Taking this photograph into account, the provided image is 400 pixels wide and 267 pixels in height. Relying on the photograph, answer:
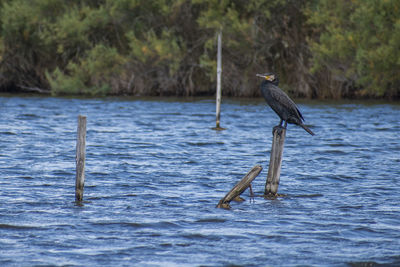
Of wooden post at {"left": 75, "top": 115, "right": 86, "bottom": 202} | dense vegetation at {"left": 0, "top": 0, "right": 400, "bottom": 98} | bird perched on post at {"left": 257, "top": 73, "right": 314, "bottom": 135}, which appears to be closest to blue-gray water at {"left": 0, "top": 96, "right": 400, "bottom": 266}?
Result: wooden post at {"left": 75, "top": 115, "right": 86, "bottom": 202}

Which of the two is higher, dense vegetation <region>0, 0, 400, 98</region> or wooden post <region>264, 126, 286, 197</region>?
dense vegetation <region>0, 0, 400, 98</region>

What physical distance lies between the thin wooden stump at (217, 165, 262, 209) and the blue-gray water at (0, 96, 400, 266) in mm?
200

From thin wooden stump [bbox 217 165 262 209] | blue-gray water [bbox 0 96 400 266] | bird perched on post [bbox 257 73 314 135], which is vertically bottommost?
blue-gray water [bbox 0 96 400 266]

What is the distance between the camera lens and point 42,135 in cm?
2508

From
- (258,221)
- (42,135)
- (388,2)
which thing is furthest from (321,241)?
(388,2)

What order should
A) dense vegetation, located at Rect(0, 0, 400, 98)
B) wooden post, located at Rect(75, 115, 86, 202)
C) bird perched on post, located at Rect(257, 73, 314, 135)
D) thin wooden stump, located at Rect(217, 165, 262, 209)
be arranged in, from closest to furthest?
wooden post, located at Rect(75, 115, 86, 202), thin wooden stump, located at Rect(217, 165, 262, 209), bird perched on post, located at Rect(257, 73, 314, 135), dense vegetation, located at Rect(0, 0, 400, 98)

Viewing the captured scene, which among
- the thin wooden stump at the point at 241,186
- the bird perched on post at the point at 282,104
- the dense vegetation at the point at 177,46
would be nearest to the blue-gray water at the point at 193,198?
the thin wooden stump at the point at 241,186

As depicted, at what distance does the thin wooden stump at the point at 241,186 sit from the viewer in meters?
12.4

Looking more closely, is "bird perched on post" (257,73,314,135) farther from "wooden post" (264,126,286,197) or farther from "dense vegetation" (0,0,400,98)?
"dense vegetation" (0,0,400,98)

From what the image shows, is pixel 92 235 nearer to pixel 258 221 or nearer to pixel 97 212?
pixel 97 212

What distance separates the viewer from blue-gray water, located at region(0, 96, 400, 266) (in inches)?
382

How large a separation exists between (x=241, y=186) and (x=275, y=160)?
0.78m

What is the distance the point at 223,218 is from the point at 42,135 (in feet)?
47.5

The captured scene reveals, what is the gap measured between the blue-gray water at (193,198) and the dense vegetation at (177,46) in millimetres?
11754
